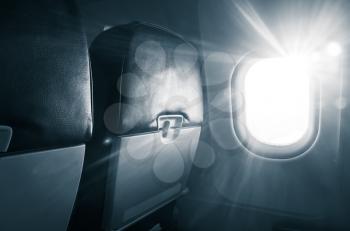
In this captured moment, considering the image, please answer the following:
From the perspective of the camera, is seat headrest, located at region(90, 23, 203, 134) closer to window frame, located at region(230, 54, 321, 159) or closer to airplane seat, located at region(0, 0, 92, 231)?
airplane seat, located at region(0, 0, 92, 231)

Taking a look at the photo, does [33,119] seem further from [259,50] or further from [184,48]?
[259,50]

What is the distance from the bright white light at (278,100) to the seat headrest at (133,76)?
2.43ft

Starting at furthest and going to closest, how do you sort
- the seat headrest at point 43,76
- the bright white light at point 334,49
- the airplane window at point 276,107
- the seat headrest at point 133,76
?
the airplane window at point 276,107 < the bright white light at point 334,49 < the seat headrest at point 133,76 < the seat headrest at point 43,76

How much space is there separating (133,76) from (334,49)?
1094 mm

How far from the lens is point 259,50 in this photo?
1.82 metres

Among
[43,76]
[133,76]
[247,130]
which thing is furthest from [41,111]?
[247,130]

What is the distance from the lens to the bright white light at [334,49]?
1.63 metres

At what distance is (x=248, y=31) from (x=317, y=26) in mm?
344

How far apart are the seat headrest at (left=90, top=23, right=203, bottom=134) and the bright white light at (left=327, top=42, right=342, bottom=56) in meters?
0.84

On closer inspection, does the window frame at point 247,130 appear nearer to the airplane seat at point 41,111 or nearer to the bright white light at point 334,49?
the bright white light at point 334,49

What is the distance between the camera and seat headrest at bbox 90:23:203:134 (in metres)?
1.04

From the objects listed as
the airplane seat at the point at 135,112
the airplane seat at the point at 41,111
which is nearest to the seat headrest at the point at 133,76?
the airplane seat at the point at 135,112

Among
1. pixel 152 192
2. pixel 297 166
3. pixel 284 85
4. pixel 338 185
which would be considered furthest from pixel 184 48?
pixel 338 185

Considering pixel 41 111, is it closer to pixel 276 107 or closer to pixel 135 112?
pixel 135 112
